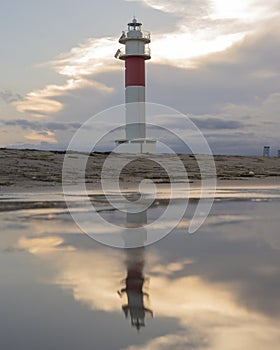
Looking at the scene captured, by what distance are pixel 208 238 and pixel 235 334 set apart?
3.62 m

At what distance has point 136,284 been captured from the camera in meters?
4.25

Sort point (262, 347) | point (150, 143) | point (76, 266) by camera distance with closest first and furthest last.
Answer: point (262, 347) < point (76, 266) < point (150, 143)

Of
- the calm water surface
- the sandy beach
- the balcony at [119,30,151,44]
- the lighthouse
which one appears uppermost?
the balcony at [119,30,151,44]

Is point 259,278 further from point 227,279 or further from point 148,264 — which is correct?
point 148,264

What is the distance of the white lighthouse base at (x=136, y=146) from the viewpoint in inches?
1132

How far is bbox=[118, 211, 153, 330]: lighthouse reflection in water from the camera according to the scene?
3.45 meters

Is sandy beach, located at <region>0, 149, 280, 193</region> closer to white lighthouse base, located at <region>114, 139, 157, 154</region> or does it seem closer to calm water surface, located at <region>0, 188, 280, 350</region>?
white lighthouse base, located at <region>114, 139, 157, 154</region>

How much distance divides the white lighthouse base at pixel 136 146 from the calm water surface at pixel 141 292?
21690 mm

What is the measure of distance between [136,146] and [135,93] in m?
3.11

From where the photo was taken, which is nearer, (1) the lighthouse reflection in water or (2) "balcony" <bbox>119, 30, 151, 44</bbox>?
(1) the lighthouse reflection in water

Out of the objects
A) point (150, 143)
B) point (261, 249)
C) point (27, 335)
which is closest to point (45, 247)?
point (261, 249)

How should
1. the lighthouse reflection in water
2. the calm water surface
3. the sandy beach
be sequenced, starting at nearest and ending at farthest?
the calm water surface, the lighthouse reflection in water, the sandy beach

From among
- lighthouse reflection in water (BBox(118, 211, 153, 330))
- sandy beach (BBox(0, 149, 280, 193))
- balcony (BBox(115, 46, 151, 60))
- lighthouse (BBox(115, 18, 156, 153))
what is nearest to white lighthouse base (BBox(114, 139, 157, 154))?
lighthouse (BBox(115, 18, 156, 153))

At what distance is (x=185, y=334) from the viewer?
10.2ft
